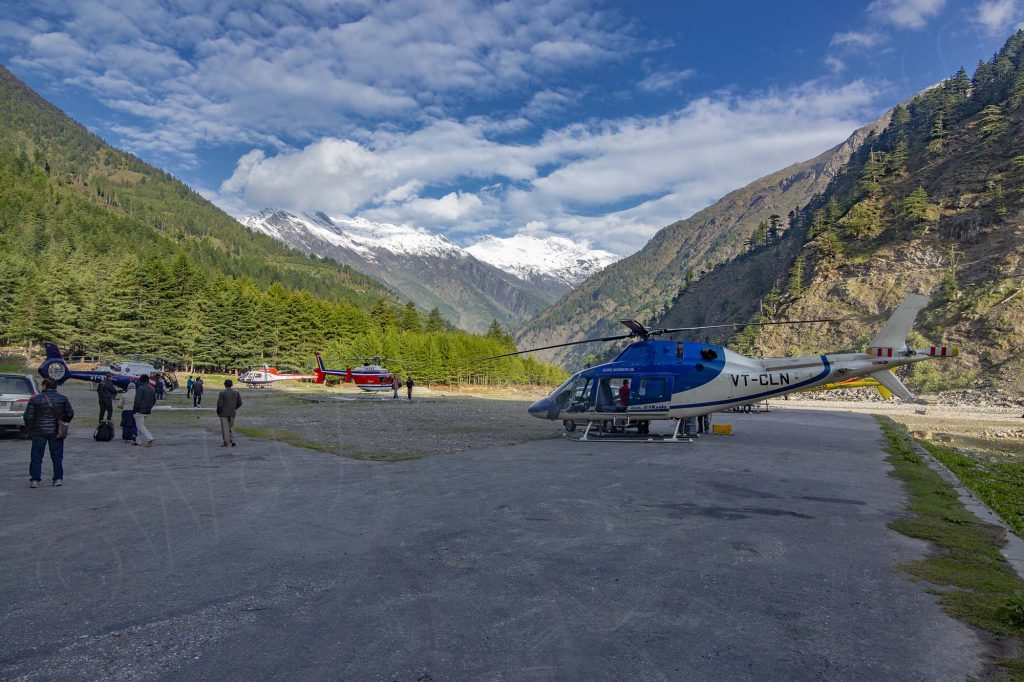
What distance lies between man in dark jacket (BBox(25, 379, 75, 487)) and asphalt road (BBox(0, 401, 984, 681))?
0.41 m

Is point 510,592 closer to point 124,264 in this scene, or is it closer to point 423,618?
point 423,618

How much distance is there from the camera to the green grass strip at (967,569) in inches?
195

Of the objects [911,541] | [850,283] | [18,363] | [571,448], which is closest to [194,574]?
[911,541]

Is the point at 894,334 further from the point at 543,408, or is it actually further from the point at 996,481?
the point at 543,408

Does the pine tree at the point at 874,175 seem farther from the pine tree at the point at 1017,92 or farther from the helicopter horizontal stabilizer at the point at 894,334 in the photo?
the helicopter horizontal stabilizer at the point at 894,334

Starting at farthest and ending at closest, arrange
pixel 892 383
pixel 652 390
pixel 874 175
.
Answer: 1. pixel 874 175
2. pixel 652 390
3. pixel 892 383

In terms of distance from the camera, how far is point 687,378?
2023 centimetres

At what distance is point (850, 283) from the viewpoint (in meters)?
95.3

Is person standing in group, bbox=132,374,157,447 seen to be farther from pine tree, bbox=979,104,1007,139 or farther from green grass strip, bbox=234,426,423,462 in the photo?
pine tree, bbox=979,104,1007,139

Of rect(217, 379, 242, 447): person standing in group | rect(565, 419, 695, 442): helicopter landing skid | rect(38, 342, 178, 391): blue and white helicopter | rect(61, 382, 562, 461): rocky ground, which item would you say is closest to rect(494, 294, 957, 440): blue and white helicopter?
rect(565, 419, 695, 442): helicopter landing skid

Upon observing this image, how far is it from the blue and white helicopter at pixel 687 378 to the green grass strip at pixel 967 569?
888 centimetres

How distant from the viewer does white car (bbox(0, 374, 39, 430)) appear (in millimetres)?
16438

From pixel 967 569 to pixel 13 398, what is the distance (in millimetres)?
21809

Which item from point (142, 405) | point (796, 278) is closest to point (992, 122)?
point (796, 278)
